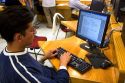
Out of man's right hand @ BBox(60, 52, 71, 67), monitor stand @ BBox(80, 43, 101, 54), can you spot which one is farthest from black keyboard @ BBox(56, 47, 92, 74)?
monitor stand @ BBox(80, 43, 101, 54)

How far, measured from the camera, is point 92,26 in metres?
2.02

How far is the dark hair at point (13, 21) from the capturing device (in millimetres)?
1283

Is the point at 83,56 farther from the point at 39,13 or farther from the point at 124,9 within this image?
the point at 39,13

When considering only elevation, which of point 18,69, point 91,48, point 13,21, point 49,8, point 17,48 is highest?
point 13,21

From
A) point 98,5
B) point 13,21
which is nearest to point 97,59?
point 13,21

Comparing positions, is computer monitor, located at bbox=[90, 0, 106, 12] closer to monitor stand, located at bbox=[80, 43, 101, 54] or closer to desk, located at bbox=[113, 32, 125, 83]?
monitor stand, located at bbox=[80, 43, 101, 54]

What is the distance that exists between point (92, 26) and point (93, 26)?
14 mm

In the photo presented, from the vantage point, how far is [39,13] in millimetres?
5816

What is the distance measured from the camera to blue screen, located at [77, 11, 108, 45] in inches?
75.0

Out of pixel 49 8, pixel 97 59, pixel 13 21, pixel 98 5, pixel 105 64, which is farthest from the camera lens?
pixel 49 8

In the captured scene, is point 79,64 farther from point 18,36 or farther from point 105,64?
point 18,36

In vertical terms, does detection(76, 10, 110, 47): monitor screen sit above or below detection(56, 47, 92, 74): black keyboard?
above

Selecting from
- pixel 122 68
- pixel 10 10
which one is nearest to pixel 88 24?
pixel 122 68

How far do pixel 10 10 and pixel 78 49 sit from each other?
995 mm
